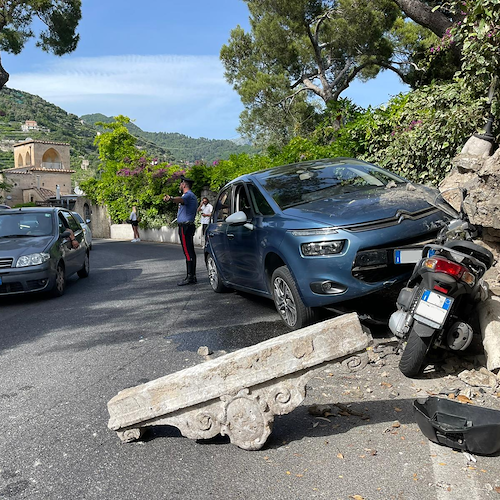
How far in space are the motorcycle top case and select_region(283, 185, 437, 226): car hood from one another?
219 cm

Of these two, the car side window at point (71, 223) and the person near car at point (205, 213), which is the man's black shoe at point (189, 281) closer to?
the car side window at point (71, 223)

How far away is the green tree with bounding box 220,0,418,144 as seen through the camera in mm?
24469

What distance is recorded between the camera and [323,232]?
17.8 feet

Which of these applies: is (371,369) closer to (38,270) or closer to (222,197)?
(222,197)

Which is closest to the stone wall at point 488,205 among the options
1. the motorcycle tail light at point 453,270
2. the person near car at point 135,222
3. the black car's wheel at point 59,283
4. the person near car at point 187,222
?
the motorcycle tail light at point 453,270

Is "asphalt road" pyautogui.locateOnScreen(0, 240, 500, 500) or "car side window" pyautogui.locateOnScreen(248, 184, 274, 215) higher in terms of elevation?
"car side window" pyautogui.locateOnScreen(248, 184, 274, 215)

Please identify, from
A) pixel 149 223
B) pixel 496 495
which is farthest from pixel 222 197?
pixel 149 223

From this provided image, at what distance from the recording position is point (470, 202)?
238 inches

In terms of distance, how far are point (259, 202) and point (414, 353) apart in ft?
9.78

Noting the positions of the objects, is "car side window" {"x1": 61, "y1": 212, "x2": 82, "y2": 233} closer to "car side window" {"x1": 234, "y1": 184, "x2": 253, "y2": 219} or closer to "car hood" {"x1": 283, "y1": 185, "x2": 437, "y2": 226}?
"car side window" {"x1": 234, "y1": 184, "x2": 253, "y2": 219}

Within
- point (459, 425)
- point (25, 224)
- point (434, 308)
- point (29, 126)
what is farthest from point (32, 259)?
point (29, 126)

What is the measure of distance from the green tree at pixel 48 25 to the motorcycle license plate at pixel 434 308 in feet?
76.7

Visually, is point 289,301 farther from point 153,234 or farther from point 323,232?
point 153,234

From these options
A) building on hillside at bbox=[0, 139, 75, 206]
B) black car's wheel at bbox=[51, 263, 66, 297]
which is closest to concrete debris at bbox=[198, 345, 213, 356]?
black car's wheel at bbox=[51, 263, 66, 297]
